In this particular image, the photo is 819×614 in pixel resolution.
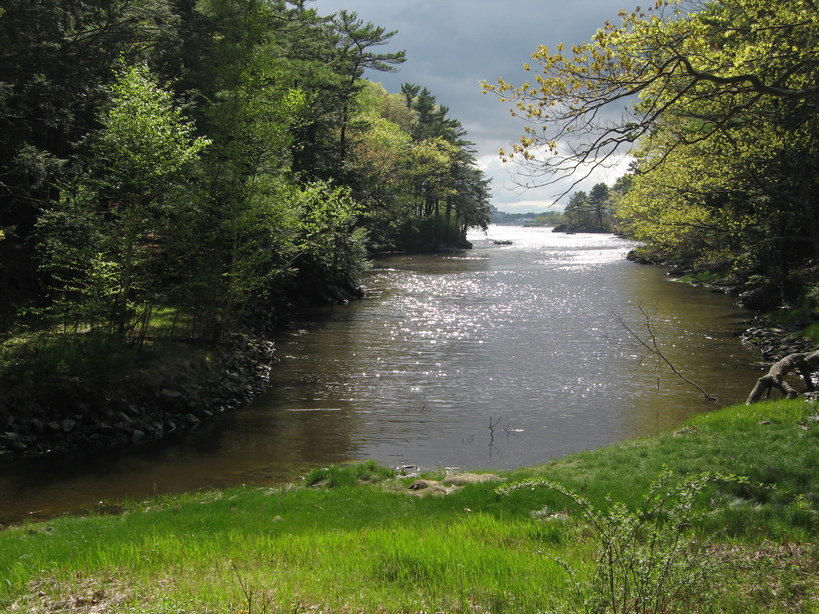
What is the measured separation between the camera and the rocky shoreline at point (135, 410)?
1340 cm

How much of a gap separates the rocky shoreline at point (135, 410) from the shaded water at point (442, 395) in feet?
2.20

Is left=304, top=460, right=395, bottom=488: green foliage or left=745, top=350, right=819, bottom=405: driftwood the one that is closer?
left=304, top=460, right=395, bottom=488: green foliage

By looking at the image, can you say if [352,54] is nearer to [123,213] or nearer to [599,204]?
[123,213]

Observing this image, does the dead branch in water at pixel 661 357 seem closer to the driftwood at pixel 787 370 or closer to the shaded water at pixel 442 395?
the shaded water at pixel 442 395

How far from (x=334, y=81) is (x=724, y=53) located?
91.4 ft

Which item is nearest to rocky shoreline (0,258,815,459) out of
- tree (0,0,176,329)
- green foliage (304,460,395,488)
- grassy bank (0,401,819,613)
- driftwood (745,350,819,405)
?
grassy bank (0,401,819,613)

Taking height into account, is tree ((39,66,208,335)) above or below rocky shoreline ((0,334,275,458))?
above

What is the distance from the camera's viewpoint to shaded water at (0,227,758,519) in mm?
12641

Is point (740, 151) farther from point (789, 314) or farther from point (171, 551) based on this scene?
point (171, 551)

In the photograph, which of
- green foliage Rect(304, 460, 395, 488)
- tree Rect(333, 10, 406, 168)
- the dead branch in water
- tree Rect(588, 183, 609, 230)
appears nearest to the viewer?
green foliage Rect(304, 460, 395, 488)

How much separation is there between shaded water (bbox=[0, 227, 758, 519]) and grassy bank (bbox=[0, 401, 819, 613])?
192cm

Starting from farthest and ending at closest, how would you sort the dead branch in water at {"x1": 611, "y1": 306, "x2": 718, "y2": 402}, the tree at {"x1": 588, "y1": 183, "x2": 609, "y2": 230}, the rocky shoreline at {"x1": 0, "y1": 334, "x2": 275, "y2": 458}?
the tree at {"x1": 588, "y1": 183, "x2": 609, "y2": 230}, the dead branch in water at {"x1": 611, "y1": 306, "x2": 718, "y2": 402}, the rocky shoreline at {"x1": 0, "y1": 334, "x2": 275, "y2": 458}

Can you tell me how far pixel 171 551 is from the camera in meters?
7.02

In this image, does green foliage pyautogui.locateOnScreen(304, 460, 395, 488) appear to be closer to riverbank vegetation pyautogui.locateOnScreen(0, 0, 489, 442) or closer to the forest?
riverbank vegetation pyautogui.locateOnScreen(0, 0, 489, 442)
